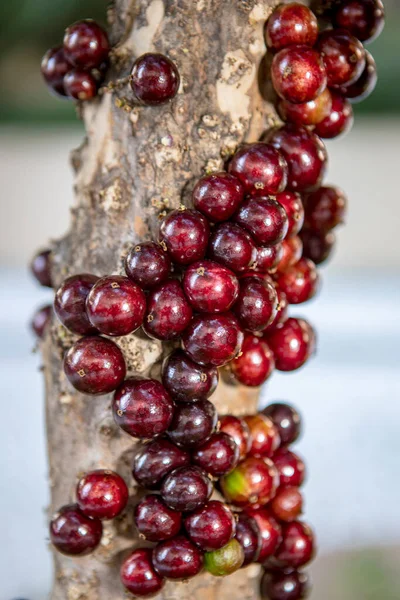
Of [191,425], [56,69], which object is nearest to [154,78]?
[56,69]

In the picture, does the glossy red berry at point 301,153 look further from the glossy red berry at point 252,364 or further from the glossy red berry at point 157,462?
the glossy red berry at point 157,462

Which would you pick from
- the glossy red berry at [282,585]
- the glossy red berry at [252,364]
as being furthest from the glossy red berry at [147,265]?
the glossy red berry at [282,585]

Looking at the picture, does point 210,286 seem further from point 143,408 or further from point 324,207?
point 324,207

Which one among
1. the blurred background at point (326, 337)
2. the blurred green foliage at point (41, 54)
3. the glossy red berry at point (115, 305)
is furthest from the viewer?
Answer: the blurred green foliage at point (41, 54)

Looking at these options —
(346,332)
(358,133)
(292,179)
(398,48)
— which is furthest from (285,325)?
(358,133)

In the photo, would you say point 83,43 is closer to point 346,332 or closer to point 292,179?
point 292,179

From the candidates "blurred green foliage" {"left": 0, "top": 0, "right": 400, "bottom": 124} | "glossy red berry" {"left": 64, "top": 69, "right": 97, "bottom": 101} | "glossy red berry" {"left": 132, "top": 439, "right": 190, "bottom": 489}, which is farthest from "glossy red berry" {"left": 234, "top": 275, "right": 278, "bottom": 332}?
"blurred green foliage" {"left": 0, "top": 0, "right": 400, "bottom": 124}
